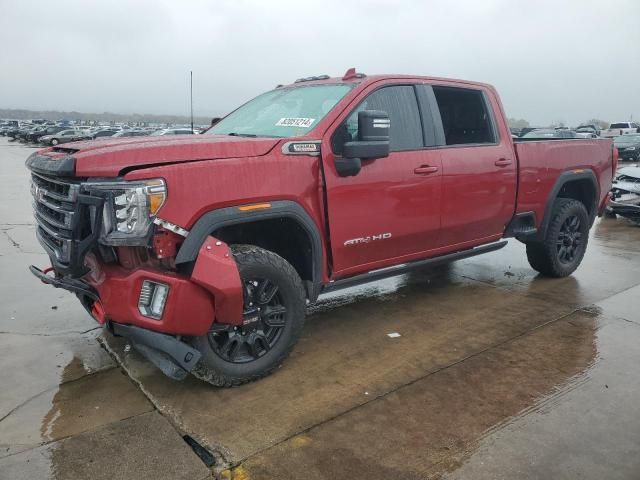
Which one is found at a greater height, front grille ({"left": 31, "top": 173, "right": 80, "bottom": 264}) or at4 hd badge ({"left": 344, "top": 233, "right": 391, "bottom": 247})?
front grille ({"left": 31, "top": 173, "right": 80, "bottom": 264})

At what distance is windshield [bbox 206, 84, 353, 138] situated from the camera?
4.03 meters

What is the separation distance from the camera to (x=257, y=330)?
142 inches

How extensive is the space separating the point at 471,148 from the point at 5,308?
4.47 metres

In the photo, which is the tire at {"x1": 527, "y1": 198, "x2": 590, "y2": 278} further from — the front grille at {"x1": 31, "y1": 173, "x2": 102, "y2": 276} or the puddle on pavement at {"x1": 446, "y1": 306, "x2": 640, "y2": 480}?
the front grille at {"x1": 31, "y1": 173, "x2": 102, "y2": 276}

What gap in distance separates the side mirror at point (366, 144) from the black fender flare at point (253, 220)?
46cm

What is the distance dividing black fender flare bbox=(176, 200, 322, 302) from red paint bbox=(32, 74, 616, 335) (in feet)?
0.15

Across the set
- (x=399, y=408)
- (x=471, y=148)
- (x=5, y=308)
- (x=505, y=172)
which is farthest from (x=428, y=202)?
(x=5, y=308)

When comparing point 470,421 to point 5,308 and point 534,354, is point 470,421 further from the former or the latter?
point 5,308

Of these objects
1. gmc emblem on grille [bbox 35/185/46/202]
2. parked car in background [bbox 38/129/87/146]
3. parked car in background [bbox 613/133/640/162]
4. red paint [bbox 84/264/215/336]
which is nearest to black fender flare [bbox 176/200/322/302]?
red paint [bbox 84/264/215/336]

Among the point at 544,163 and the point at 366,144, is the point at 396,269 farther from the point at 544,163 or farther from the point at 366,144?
the point at 544,163

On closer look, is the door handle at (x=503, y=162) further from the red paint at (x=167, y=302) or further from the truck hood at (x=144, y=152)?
the red paint at (x=167, y=302)

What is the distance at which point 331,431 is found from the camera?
310 centimetres

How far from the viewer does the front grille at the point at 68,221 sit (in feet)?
10.0

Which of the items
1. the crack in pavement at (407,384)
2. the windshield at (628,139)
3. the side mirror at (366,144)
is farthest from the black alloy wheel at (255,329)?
the windshield at (628,139)
